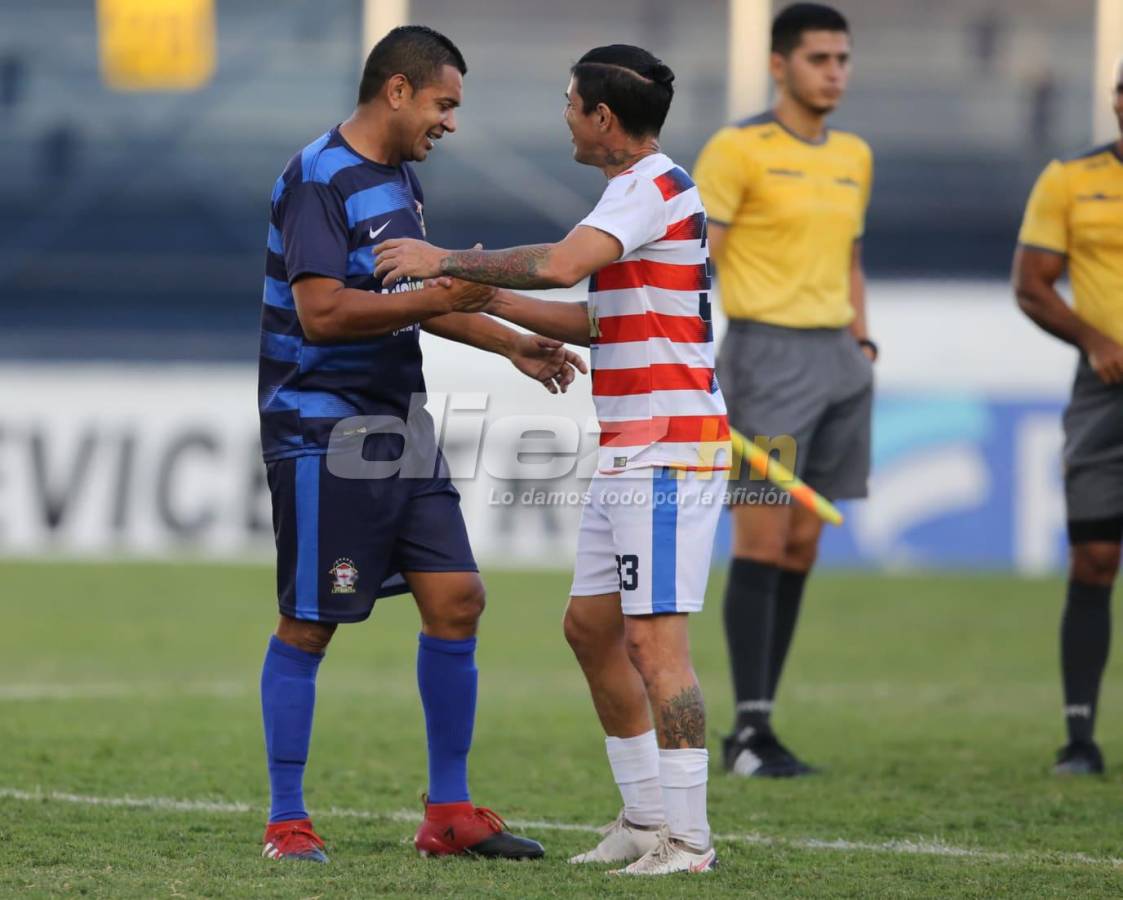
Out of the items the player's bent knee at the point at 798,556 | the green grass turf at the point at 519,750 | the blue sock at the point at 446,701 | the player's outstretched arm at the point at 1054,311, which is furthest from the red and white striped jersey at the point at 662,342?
the player's outstretched arm at the point at 1054,311

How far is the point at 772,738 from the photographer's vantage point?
20.1 ft

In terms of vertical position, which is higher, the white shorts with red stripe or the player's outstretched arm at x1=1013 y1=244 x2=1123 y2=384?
the player's outstretched arm at x1=1013 y1=244 x2=1123 y2=384

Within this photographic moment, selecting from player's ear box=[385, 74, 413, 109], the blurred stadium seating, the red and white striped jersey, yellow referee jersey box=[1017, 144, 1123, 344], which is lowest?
the red and white striped jersey

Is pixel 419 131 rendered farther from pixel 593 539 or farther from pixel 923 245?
pixel 923 245

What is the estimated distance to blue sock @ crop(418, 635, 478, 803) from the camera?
466cm

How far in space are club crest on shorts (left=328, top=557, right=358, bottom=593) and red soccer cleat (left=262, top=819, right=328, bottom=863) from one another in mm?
575

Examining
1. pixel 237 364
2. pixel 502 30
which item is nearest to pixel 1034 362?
pixel 237 364

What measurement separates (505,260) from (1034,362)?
31.1 feet

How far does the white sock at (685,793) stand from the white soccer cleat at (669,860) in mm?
17

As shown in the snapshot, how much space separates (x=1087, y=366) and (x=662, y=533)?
2517 mm

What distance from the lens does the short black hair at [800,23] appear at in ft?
20.8

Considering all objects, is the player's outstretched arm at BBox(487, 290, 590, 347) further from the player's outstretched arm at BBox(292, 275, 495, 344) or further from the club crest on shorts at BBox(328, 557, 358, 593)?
the club crest on shorts at BBox(328, 557, 358, 593)

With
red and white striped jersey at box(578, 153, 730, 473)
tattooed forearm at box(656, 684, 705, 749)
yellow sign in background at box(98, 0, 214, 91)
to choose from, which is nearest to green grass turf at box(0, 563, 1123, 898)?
tattooed forearm at box(656, 684, 705, 749)

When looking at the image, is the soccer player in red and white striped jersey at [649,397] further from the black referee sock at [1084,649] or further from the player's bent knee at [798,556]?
the black referee sock at [1084,649]
